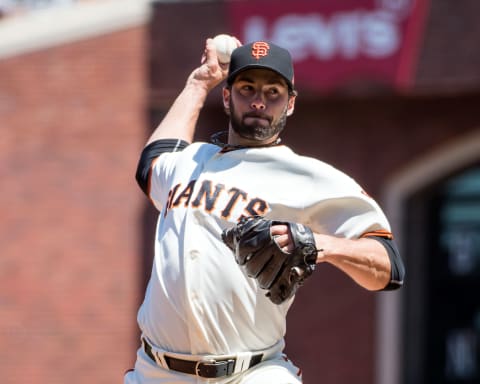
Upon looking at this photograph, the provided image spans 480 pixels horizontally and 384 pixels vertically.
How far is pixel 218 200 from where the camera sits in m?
4.12

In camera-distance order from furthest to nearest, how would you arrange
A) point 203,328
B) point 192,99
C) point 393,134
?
point 393,134, point 192,99, point 203,328

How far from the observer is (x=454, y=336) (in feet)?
39.8

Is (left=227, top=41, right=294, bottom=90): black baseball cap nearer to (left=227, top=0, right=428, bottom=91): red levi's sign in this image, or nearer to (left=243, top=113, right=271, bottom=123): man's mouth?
(left=243, top=113, right=271, bottom=123): man's mouth

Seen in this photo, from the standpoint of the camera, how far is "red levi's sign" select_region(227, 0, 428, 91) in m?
10.7

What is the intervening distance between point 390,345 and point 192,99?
7240mm

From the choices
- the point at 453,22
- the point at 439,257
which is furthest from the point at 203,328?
the point at 439,257

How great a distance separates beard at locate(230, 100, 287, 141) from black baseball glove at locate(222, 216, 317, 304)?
20.8 inches

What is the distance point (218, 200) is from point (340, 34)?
6.90 m

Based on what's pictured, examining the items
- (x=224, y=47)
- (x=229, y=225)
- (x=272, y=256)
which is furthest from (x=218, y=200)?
(x=224, y=47)

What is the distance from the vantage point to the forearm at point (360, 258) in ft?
12.3

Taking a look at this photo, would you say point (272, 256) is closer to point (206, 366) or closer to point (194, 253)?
point (194, 253)

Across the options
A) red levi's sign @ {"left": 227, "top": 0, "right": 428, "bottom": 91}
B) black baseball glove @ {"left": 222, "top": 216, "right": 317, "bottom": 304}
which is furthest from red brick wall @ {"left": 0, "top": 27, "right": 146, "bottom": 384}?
black baseball glove @ {"left": 222, "top": 216, "right": 317, "bottom": 304}

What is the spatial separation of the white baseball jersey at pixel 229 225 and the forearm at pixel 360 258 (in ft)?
0.41

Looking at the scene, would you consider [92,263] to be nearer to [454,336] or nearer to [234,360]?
[454,336]
